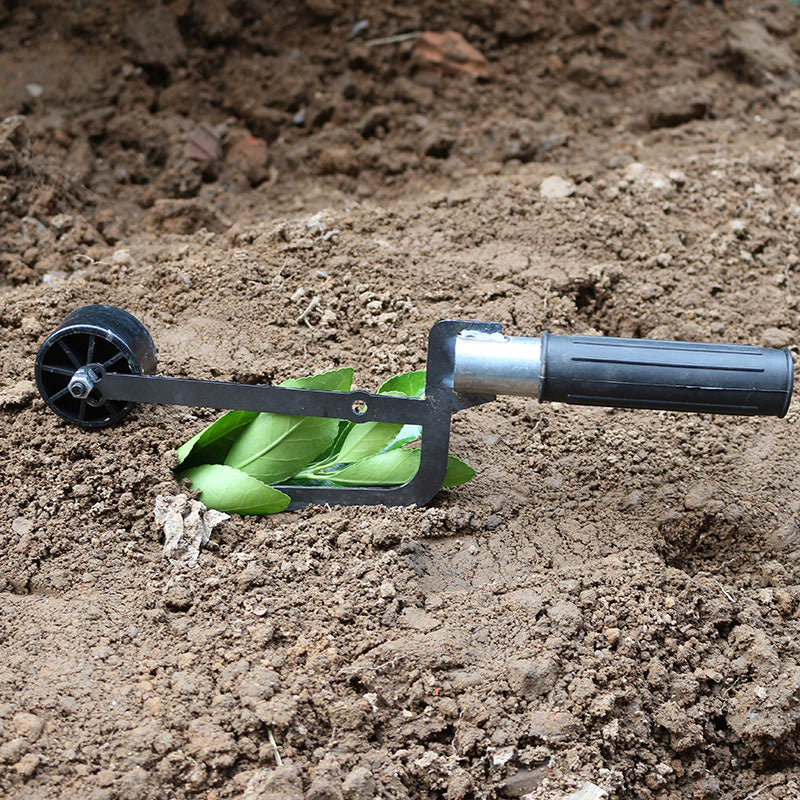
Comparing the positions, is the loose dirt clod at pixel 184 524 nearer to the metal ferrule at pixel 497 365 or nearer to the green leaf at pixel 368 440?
the green leaf at pixel 368 440

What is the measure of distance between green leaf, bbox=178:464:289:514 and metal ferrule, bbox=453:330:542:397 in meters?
0.46

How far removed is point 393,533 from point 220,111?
7.25 feet

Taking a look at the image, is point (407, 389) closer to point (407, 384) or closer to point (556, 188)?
point (407, 384)

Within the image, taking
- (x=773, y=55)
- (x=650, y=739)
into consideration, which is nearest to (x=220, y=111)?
(x=773, y=55)

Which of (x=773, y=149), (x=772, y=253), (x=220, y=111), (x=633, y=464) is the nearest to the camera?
(x=633, y=464)

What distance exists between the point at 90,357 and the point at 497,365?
889 millimetres

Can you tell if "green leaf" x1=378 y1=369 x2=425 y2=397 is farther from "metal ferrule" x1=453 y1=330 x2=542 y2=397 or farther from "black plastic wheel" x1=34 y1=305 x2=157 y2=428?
"black plastic wheel" x1=34 y1=305 x2=157 y2=428

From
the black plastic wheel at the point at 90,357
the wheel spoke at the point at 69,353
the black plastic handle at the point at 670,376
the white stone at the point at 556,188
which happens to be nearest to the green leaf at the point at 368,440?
the black plastic handle at the point at 670,376

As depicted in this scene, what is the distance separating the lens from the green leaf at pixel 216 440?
2180 mm

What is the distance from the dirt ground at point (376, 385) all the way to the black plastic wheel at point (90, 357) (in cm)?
6

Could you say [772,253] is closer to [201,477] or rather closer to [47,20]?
[201,477]

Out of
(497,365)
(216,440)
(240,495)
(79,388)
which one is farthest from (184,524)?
(497,365)

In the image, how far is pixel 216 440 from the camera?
2209 mm

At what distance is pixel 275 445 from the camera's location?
2.18 meters
